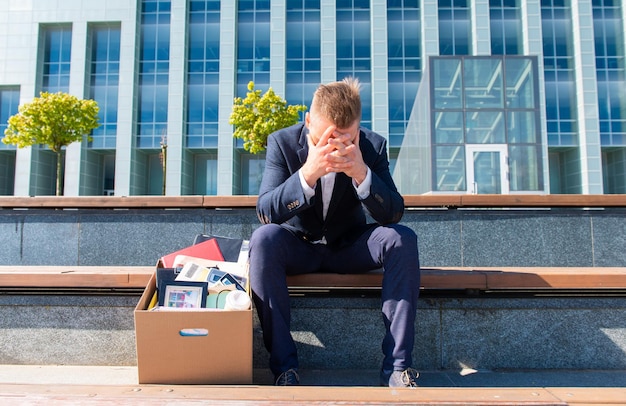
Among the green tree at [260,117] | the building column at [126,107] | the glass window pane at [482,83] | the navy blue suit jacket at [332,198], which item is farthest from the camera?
the building column at [126,107]

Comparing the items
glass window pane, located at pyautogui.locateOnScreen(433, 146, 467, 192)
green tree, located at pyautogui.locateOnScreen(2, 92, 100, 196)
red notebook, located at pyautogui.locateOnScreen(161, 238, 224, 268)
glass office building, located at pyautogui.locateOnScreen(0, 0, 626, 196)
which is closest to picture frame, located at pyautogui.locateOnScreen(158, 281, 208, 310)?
red notebook, located at pyautogui.locateOnScreen(161, 238, 224, 268)

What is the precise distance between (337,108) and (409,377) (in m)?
1.29

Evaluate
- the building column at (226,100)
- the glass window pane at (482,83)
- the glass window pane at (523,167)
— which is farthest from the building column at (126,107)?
the glass window pane at (523,167)

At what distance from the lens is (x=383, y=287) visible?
2.26 meters

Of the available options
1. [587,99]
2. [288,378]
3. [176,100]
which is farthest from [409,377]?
[587,99]

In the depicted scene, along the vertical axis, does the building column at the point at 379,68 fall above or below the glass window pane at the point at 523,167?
above

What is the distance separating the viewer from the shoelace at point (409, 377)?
80.0 inches

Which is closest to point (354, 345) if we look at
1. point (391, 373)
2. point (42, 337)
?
point (391, 373)

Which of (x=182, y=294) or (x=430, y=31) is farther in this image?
(x=430, y=31)

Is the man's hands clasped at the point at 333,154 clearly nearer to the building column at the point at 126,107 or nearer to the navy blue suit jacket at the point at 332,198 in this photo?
the navy blue suit jacket at the point at 332,198

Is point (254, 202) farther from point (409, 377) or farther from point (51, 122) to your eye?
point (51, 122)

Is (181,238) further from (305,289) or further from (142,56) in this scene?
(142,56)

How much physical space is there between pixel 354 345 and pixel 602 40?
38.7 m

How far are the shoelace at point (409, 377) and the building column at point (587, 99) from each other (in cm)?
3565
